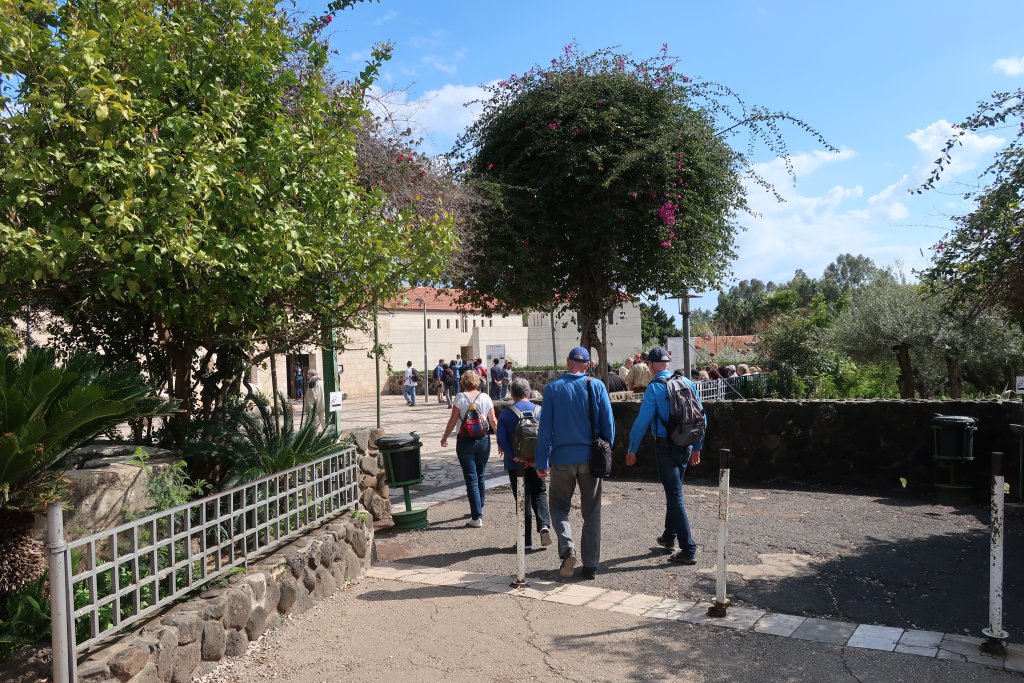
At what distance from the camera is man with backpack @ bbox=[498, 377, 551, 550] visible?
6.55 m

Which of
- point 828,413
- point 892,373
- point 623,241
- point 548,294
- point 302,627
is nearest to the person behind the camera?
point 302,627

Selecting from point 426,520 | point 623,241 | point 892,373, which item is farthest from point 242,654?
point 892,373

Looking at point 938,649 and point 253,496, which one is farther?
point 253,496

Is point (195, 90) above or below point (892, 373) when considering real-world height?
above

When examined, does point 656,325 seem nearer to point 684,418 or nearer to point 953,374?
point 953,374

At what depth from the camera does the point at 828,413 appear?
9875 mm

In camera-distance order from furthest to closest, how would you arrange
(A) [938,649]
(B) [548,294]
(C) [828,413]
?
(B) [548,294] < (C) [828,413] < (A) [938,649]

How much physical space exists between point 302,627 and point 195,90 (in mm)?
3701

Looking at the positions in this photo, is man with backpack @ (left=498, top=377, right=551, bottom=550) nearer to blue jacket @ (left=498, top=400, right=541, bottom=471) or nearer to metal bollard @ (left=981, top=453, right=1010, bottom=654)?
blue jacket @ (left=498, top=400, right=541, bottom=471)

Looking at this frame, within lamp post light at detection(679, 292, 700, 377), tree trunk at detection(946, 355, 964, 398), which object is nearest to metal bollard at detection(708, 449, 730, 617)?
lamp post light at detection(679, 292, 700, 377)

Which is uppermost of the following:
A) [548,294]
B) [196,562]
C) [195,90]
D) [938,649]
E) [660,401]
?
[195,90]

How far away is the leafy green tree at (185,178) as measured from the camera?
15.2 ft

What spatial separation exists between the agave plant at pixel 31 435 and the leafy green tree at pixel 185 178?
0.68 m

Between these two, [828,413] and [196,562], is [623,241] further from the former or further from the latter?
[196,562]
